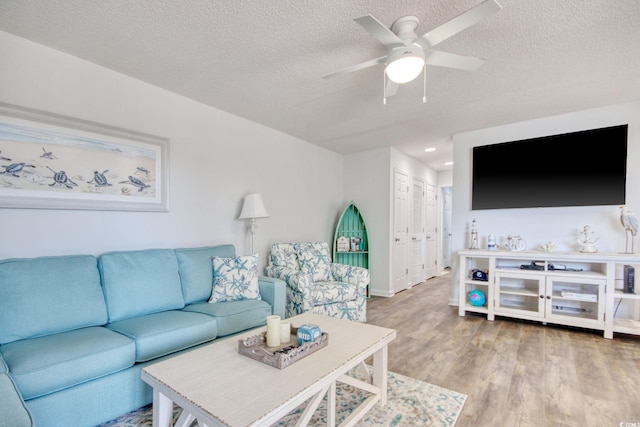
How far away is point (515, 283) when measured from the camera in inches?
144

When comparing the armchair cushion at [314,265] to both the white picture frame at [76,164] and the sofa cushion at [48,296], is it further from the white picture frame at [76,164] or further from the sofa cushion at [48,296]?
the sofa cushion at [48,296]

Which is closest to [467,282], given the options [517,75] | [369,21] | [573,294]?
[573,294]

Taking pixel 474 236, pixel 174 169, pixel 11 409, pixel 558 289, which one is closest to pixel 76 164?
pixel 174 169

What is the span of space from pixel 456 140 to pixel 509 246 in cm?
154

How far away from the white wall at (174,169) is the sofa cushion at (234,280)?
0.52m

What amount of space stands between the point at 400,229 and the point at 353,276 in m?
1.80

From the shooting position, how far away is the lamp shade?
321 cm

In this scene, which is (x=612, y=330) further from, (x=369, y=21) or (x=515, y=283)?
(x=369, y=21)

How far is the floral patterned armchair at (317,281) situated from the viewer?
303cm

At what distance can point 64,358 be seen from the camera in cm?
149

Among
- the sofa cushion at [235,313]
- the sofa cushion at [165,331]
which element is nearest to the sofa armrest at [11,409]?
the sofa cushion at [165,331]

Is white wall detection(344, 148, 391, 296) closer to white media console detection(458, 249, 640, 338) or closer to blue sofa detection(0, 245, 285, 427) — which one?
white media console detection(458, 249, 640, 338)

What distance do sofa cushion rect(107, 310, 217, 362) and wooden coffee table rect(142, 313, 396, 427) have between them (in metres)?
0.44

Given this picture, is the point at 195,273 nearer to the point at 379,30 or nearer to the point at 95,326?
the point at 95,326
